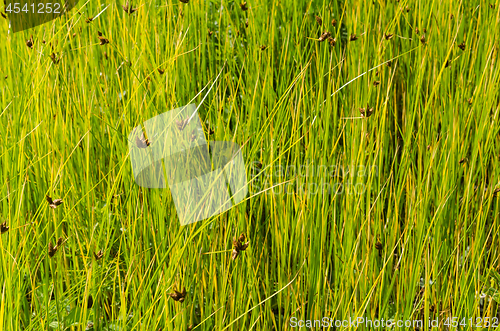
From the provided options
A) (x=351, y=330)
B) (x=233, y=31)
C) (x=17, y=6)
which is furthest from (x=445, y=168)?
(x=17, y=6)

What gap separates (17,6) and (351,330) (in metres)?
2.28

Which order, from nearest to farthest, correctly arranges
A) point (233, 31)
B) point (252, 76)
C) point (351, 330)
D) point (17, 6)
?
point (351, 330)
point (252, 76)
point (233, 31)
point (17, 6)

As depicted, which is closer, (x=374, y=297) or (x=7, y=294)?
(x=7, y=294)

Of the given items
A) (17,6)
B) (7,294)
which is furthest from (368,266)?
(17,6)

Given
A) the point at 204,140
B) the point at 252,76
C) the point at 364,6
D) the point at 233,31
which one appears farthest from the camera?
the point at 233,31

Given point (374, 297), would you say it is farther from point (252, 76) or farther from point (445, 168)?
point (252, 76)

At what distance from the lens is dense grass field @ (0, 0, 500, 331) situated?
1056 millimetres

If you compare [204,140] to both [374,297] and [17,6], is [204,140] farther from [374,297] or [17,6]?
[17,6]

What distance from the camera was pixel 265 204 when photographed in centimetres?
131

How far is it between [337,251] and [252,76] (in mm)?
788

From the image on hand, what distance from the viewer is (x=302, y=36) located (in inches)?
68.4

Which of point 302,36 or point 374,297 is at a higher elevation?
point 302,36

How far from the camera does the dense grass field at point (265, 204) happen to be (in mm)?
1056

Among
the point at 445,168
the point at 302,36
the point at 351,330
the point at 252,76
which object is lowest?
the point at 351,330
